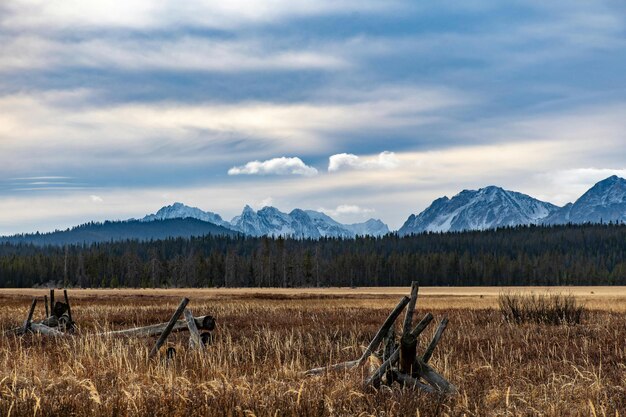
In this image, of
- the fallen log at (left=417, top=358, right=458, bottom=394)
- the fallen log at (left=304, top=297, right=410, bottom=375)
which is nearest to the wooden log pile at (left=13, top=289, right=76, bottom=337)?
the fallen log at (left=304, top=297, right=410, bottom=375)

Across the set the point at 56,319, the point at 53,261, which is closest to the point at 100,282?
the point at 53,261

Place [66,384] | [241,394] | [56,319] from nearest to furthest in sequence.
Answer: [241,394] < [66,384] < [56,319]

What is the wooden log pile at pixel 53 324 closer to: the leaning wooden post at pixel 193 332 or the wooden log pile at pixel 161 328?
the wooden log pile at pixel 161 328

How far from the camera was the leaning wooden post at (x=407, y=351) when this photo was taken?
9844mm

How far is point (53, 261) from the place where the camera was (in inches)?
6964

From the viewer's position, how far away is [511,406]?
921cm

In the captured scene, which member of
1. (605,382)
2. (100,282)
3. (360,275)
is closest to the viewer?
(605,382)

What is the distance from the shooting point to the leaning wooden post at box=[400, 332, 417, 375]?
984cm

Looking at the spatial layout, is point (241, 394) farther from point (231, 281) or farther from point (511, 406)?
point (231, 281)

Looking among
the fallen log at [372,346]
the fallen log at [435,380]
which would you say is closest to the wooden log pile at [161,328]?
the fallen log at [372,346]

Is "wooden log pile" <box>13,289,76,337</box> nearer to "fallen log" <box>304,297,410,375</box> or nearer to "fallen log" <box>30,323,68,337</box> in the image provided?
"fallen log" <box>30,323,68,337</box>

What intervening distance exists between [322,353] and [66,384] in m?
7.16

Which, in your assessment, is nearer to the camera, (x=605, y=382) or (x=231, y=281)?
(x=605, y=382)

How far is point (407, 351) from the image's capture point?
997 cm
